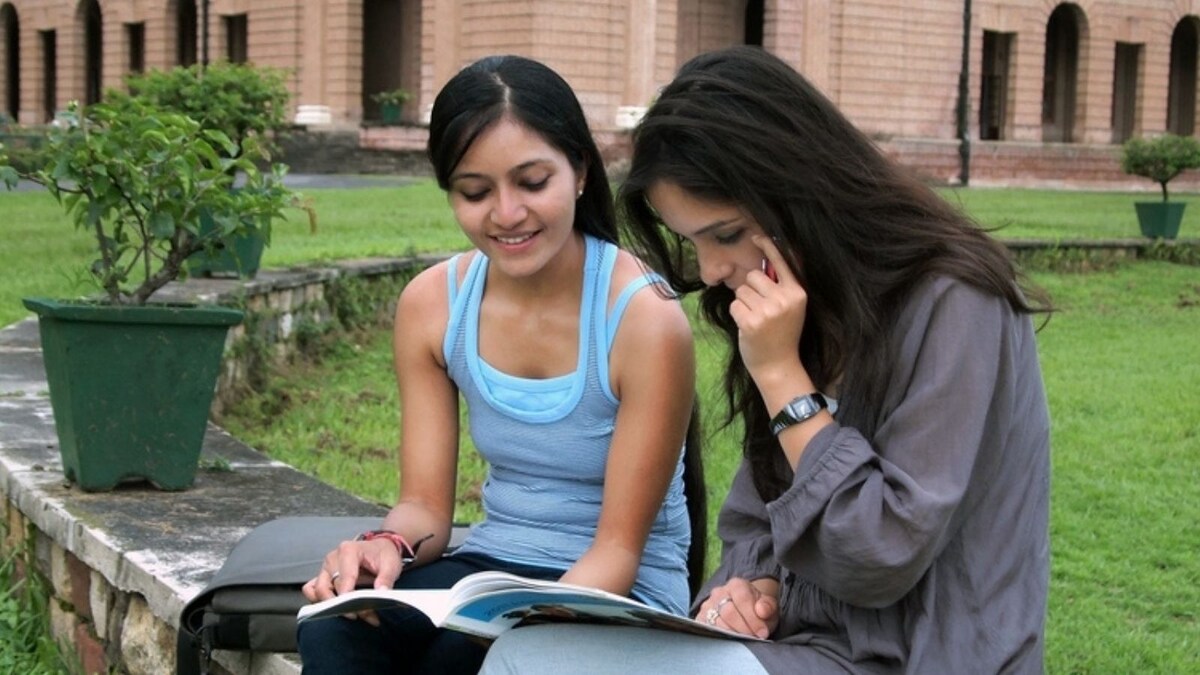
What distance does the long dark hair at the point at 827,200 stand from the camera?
211 cm

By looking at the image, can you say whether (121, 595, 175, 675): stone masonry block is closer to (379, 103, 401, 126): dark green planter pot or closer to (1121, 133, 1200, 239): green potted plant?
(1121, 133, 1200, 239): green potted plant

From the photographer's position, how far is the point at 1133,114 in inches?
1494

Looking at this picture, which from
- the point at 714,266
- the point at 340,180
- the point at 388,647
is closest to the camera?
the point at 714,266

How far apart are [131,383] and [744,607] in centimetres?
219

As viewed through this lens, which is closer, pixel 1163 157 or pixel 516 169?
pixel 516 169

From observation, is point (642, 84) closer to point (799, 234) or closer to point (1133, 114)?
point (1133, 114)

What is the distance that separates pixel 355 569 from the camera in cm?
259

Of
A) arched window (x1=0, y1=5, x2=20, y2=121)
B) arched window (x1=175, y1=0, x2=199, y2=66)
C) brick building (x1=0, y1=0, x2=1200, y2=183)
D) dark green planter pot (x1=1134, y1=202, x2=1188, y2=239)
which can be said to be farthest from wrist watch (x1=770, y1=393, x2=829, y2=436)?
arched window (x1=0, y1=5, x2=20, y2=121)

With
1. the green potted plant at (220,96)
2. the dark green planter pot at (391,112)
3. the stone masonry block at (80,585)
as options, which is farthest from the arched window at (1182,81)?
the stone masonry block at (80,585)

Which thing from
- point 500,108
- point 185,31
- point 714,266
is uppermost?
point 185,31

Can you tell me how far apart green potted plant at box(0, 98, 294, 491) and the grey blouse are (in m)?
2.33

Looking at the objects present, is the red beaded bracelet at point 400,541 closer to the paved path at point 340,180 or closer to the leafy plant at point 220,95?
the leafy plant at point 220,95

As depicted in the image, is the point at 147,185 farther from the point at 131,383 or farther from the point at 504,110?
the point at 504,110

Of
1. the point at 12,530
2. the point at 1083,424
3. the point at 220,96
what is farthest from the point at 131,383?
the point at 220,96
